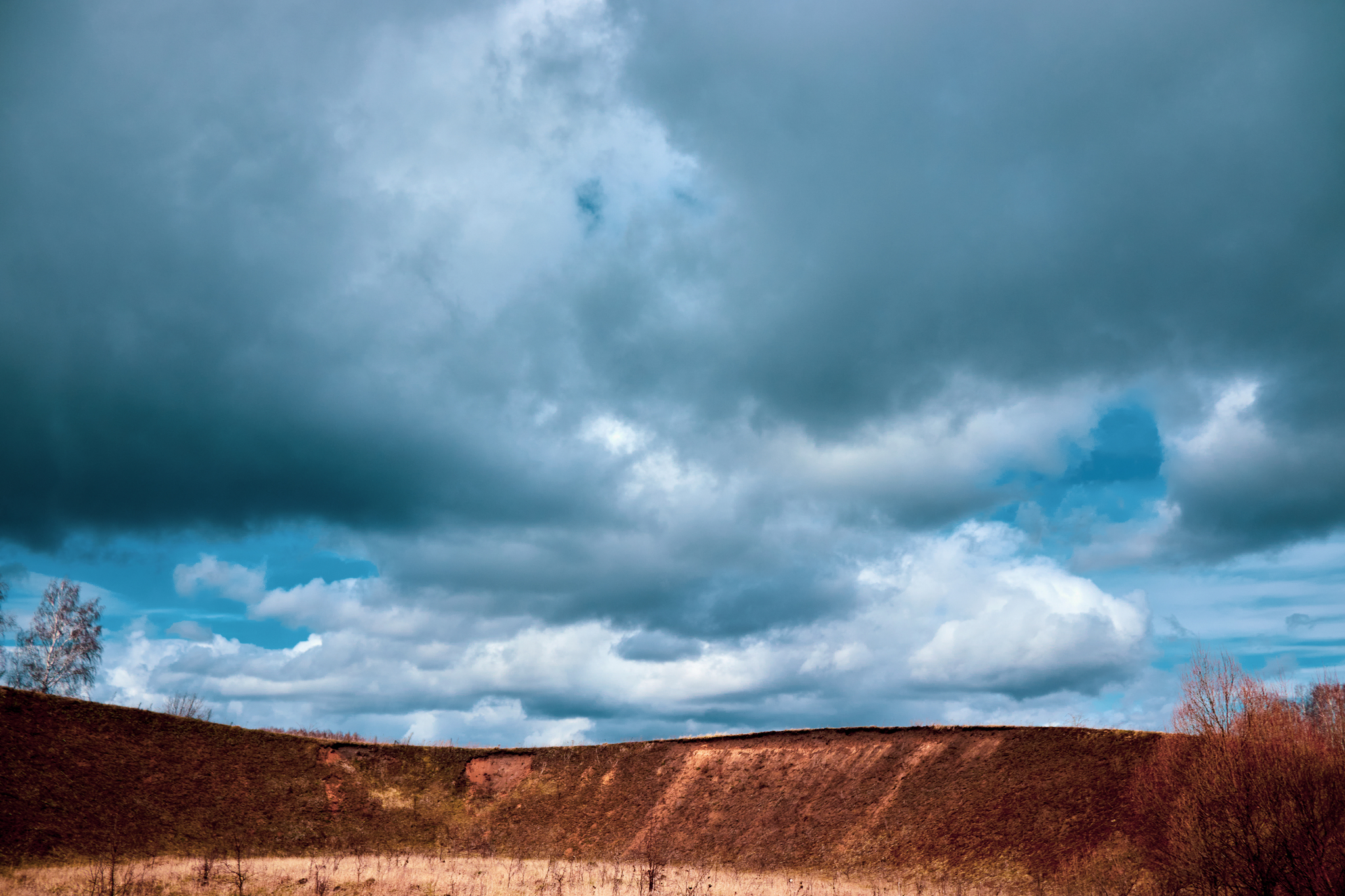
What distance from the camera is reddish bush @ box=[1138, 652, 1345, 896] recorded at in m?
23.5

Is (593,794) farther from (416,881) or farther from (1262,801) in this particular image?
(1262,801)

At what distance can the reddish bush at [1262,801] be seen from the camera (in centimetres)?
2355

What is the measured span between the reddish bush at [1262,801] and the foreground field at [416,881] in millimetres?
12756

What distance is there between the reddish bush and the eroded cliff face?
13876 mm

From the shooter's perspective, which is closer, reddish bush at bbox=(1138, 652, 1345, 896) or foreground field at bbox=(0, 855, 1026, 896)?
reddish bush at bbox=(1138, 652, 1345, 896)

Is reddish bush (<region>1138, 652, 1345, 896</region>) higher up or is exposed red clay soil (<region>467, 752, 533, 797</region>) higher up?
reddish bush (<region>1138, 652, 1345, 896</region>)

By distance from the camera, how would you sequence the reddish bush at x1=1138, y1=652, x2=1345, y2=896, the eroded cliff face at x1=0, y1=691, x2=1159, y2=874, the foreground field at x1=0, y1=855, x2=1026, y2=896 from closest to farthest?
1. the reddish bush at x1=1138, y1=652, x2=1345, y2=896
2. the foreground field at x1=0, y1=855, x2=1026, y2=896
3. the eroded cliff face at x1=0, y1=691, x2=1159, y2=874

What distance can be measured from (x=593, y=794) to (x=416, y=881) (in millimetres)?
31886

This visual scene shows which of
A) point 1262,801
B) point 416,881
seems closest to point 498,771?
point 416,881

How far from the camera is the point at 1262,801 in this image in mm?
24422

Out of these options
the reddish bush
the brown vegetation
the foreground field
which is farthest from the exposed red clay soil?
the reddish bush

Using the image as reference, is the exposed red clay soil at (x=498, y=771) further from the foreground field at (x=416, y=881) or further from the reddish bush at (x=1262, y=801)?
the reddish bush at (x=1262, y=801)

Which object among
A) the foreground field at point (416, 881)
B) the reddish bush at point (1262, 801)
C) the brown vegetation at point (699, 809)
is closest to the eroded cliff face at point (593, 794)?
the brown vegetation at point (699, 809)

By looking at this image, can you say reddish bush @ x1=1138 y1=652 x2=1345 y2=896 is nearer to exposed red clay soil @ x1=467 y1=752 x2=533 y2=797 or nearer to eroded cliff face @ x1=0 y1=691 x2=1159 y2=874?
eroded cliff face @ x1=0 y1=691 x2=1159 y2=874
